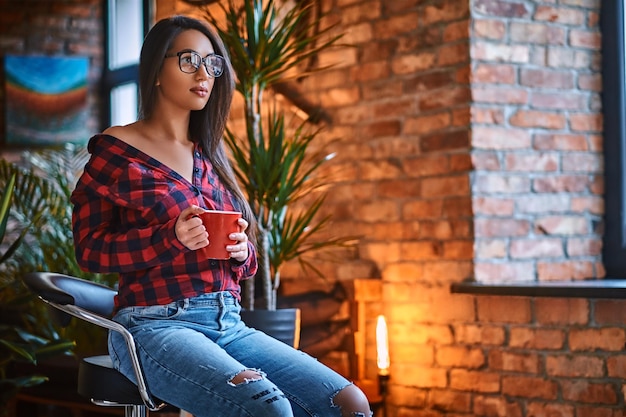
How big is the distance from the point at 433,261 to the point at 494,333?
1.16 ft

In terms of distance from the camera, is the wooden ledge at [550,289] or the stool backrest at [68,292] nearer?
the stool backrest at [68,292]

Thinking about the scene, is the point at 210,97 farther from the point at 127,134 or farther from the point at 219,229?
the point at 219,229

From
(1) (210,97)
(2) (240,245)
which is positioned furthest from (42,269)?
(2) (240,245)

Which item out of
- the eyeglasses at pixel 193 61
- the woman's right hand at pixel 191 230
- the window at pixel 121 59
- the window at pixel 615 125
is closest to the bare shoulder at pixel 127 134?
the eyeglasses at pixel 193 61

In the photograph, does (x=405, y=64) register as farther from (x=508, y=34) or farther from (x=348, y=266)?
(x=348, y=266)

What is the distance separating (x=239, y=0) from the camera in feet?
13.6

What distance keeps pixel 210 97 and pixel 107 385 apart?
0.69 meters

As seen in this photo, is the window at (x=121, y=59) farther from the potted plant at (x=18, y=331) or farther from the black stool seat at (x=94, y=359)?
the black stool seat at (x=94, y=359)

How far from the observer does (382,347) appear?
360cm

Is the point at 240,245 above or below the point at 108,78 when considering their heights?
below

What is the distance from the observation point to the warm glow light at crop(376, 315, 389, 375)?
3.60 metres

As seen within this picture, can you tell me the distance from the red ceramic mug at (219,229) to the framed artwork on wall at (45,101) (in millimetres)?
4686

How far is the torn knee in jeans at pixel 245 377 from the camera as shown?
183 centimetres

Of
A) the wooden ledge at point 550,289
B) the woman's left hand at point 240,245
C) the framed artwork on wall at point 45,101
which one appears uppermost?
the framed artwork on wall at point 45,101
